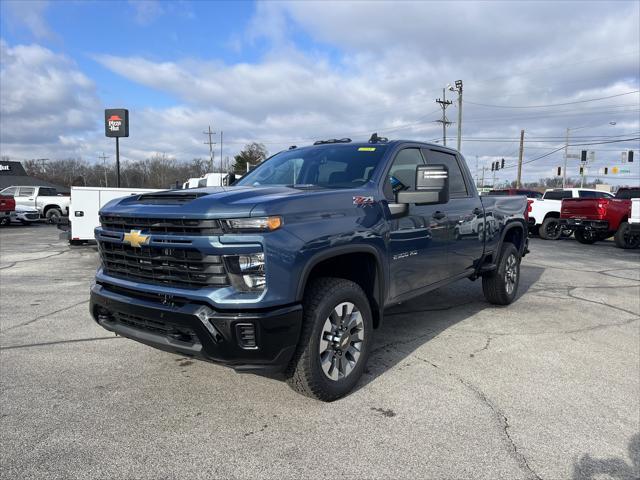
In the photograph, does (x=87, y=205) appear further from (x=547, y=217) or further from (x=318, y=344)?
(x=547, y=217)

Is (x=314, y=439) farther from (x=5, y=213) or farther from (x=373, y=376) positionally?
(x=5, y=213)

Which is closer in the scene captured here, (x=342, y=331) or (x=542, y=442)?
(x=542, y=442)

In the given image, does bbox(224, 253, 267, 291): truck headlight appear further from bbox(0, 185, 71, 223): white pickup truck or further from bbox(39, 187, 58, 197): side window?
bbox(39, 187, 58, 197): side window

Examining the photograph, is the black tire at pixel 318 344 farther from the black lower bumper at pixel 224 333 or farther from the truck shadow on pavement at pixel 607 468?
the truck shadow on pavement at pixel 607 468

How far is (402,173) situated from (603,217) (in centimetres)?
1277

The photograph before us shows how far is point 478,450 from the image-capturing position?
2867 mm

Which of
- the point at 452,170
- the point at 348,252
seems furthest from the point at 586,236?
the point at 348,252

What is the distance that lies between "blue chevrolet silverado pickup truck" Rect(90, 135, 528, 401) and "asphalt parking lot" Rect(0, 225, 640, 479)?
1.39ft

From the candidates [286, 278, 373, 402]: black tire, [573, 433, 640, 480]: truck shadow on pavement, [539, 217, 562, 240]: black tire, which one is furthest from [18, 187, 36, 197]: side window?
[573, 433, 640, 480]: truck shadow on pavement

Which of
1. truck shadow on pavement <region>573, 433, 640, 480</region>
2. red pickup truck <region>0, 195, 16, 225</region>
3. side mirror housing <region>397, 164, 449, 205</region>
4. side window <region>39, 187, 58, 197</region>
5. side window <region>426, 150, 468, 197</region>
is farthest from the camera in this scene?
side window <region>39, 187, 58, 197</region>

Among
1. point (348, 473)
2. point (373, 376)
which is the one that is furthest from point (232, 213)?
point (373, 376)

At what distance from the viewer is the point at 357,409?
3365 millimetres

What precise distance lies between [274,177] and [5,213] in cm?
1944

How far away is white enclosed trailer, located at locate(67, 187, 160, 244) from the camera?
1088 cm
